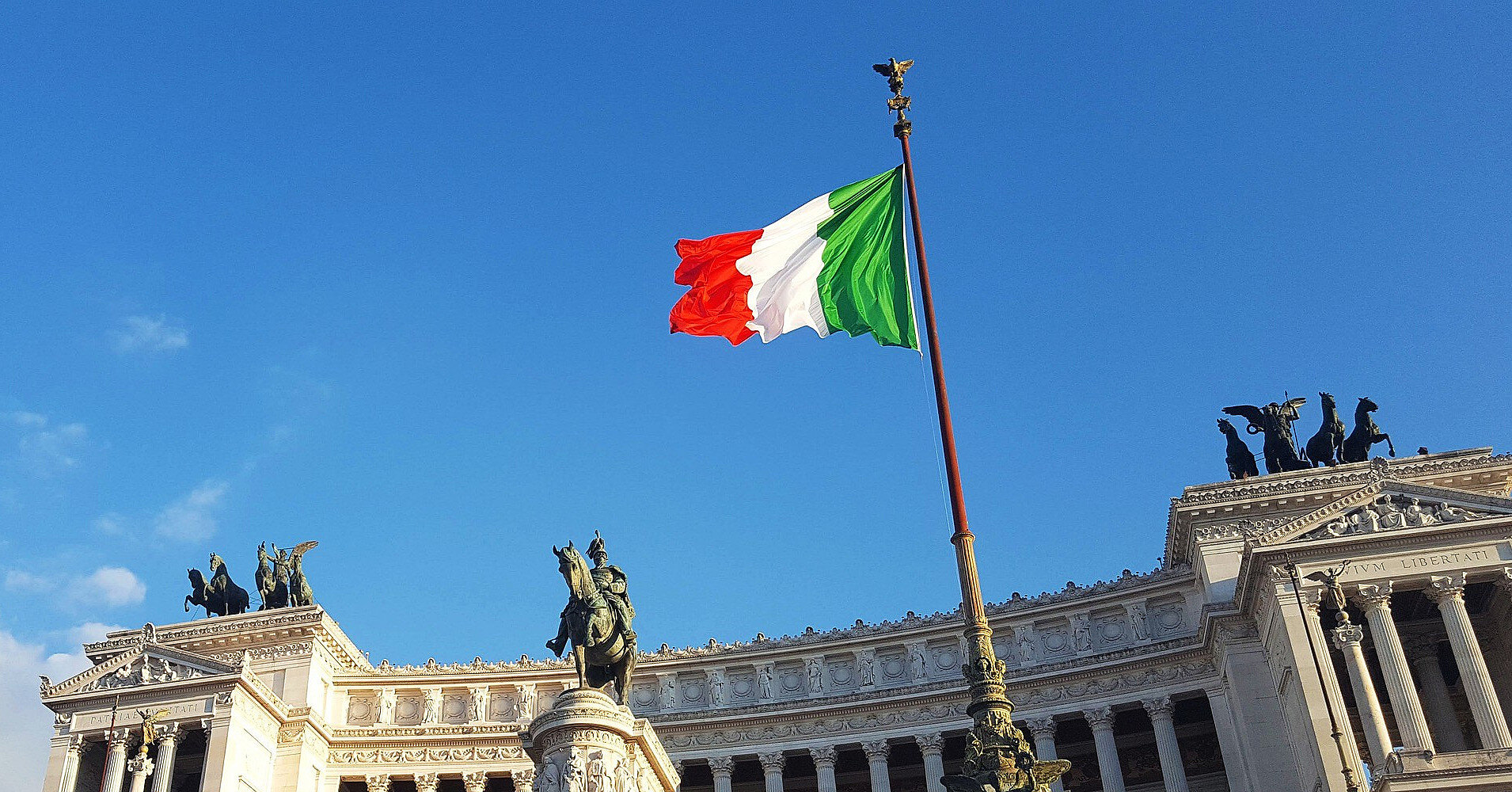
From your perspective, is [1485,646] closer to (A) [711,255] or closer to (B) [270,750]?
(A) [711,255]

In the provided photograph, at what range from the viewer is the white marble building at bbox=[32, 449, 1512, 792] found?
41406 millimetres

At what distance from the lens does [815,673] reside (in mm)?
54125

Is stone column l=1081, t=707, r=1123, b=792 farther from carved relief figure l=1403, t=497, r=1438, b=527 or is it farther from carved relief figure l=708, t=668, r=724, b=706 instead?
carved relief figure l=708, t=668, r=724, b=706

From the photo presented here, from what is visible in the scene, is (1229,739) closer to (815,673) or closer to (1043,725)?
(1043,725)

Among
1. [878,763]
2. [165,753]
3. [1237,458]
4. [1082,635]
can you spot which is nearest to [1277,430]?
[1237,458]

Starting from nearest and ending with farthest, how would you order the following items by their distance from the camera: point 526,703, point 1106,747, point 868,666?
point 1106,747
point 868,666
point 526,703

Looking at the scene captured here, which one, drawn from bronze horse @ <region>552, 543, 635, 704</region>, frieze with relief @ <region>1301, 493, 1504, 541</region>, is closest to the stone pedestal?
bronze horse @ <region>552, 543, 635, 704</region>

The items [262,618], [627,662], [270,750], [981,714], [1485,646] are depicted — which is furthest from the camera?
[262,618]

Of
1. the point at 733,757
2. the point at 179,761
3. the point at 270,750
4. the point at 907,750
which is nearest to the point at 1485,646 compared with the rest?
the point at 907,750

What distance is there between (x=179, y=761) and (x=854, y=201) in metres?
39.1

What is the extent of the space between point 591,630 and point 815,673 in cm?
2878

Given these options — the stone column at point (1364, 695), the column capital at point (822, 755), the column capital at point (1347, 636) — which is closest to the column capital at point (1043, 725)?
the column capital at point (822, 755)

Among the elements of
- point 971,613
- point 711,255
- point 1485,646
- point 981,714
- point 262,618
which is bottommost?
point 981,714

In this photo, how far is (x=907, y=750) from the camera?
55.3 meters
